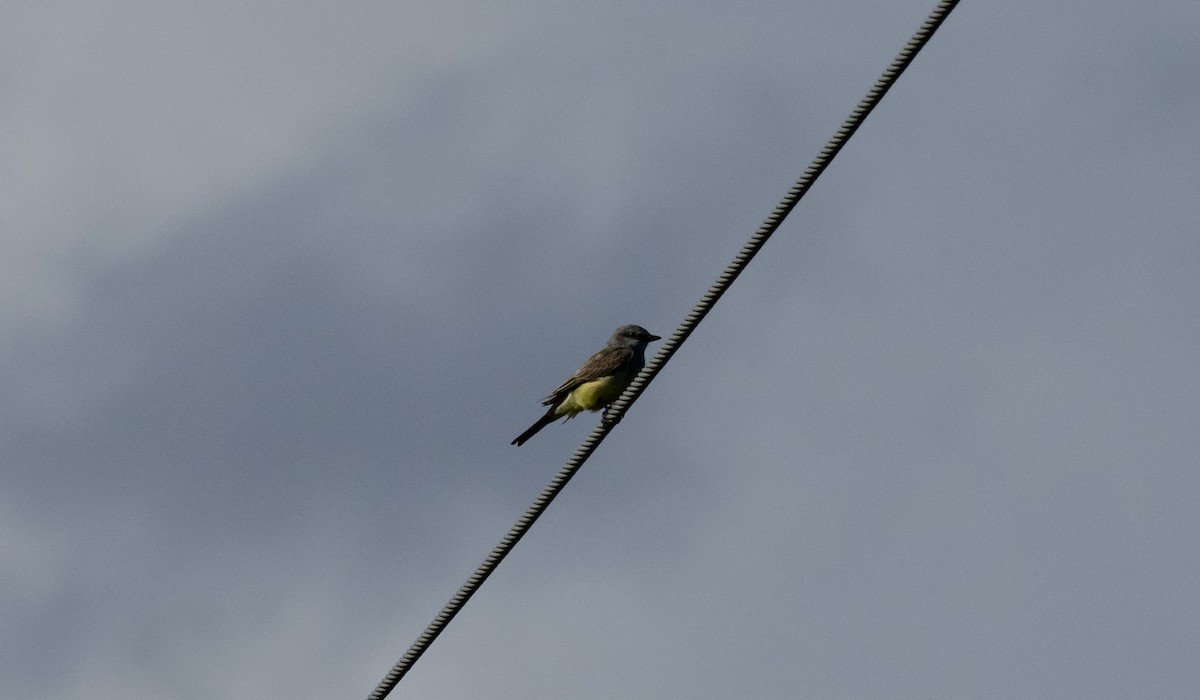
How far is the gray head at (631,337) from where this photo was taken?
1877 centimetres

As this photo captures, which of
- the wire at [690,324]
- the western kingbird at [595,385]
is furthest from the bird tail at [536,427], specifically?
the wire at [690,324]

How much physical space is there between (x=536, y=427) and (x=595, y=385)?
0.73 m

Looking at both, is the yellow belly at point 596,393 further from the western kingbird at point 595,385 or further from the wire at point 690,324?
the wire at point 690,324

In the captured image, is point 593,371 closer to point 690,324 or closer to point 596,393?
point 596,393

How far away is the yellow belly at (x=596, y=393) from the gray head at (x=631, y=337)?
0.86 metres

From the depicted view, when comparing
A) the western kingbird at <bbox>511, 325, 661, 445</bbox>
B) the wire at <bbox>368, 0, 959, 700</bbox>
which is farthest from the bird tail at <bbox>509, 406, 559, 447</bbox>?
the wire at <bbox>368, 0, 959, 700</bbox>

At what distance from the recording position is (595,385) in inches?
703

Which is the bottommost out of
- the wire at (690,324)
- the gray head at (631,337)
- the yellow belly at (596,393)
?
the wire at (690,324)

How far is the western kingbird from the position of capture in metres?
17.8

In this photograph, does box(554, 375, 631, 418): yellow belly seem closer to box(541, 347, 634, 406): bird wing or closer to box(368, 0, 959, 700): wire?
box(541, 347, 634, 406): bird wing

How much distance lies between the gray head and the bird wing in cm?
32

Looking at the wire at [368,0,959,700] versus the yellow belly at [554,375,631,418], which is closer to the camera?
the wire at [368,0,959,700]

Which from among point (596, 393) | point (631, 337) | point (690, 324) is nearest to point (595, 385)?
point (596, 393)

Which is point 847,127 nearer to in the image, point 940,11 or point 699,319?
point 940,11
